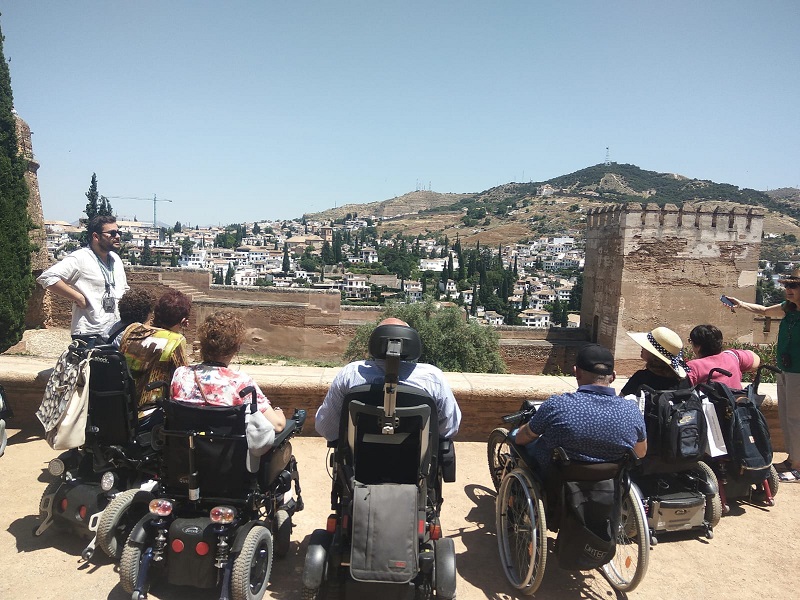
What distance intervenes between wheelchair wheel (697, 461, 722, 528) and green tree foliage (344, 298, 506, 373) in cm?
1333

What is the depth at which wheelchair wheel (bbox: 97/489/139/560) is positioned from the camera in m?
2.65

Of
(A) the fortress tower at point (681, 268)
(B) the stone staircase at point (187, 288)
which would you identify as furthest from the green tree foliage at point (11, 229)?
(A) the fortress tower at point (681, 268)

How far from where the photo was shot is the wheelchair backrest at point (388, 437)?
2373 mm

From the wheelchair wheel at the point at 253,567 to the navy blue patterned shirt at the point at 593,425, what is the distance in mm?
1410

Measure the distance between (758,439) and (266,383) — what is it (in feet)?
11.3

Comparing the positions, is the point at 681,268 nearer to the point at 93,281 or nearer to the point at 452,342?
the point at 452,342

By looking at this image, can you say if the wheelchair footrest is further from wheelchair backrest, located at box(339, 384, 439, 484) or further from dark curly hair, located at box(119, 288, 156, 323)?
dark curly hair, located at box(119, 288, 156, 323)

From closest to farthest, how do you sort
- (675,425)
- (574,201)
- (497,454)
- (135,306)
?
(675,425) → (135,306) → (497,454) → (574,201)

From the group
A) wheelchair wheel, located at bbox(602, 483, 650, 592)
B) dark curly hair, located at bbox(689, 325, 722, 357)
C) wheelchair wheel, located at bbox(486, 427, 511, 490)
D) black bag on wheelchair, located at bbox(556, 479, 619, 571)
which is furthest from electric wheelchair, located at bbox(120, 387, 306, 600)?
dark curly hair, located at bbox(689, 325, 722, 357)

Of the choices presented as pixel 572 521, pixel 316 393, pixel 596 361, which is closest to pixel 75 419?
pixel 316 393

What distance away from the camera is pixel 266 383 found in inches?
173

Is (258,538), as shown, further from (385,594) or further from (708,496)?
(708,496)

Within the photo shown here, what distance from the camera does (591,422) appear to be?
2.58 m

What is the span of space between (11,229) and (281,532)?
53.2 ft
